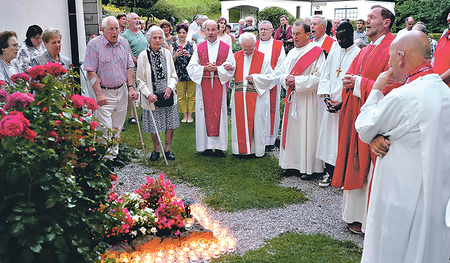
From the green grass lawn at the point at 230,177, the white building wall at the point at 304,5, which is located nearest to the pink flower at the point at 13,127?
the green grass lawn at the point at 230,177

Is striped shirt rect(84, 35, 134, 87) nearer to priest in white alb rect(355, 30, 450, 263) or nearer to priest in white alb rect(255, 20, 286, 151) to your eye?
priest in white alb rect(255, 20, 286, 151)

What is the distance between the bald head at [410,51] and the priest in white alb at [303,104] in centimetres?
321

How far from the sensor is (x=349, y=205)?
4.55 m

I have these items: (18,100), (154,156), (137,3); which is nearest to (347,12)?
(137,3)

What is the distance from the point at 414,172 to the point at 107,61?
16.1ft

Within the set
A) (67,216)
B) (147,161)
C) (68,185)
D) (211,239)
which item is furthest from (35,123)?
(147,161)

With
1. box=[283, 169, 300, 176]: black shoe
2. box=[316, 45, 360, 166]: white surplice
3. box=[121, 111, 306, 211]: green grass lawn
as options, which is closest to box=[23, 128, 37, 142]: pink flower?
box=[121, 111, 306, 211]: green grass lawn

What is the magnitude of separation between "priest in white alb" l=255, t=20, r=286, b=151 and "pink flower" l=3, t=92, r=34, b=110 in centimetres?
553

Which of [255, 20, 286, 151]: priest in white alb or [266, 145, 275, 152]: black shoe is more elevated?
[255, 20, 286, 151]: priest in white alb

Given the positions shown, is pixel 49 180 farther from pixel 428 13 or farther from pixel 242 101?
pixel 428 13

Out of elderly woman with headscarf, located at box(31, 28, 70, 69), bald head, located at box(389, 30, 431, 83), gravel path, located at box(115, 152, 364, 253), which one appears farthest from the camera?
elderly woman with headscarf, located at box(31, 28, 70, 69)

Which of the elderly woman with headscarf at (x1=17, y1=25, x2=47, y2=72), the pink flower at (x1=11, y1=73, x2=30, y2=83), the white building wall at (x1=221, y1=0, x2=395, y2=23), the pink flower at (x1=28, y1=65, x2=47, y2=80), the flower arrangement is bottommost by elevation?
the flower arrangement

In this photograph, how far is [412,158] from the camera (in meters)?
2.72

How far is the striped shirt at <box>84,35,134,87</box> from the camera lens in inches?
244
